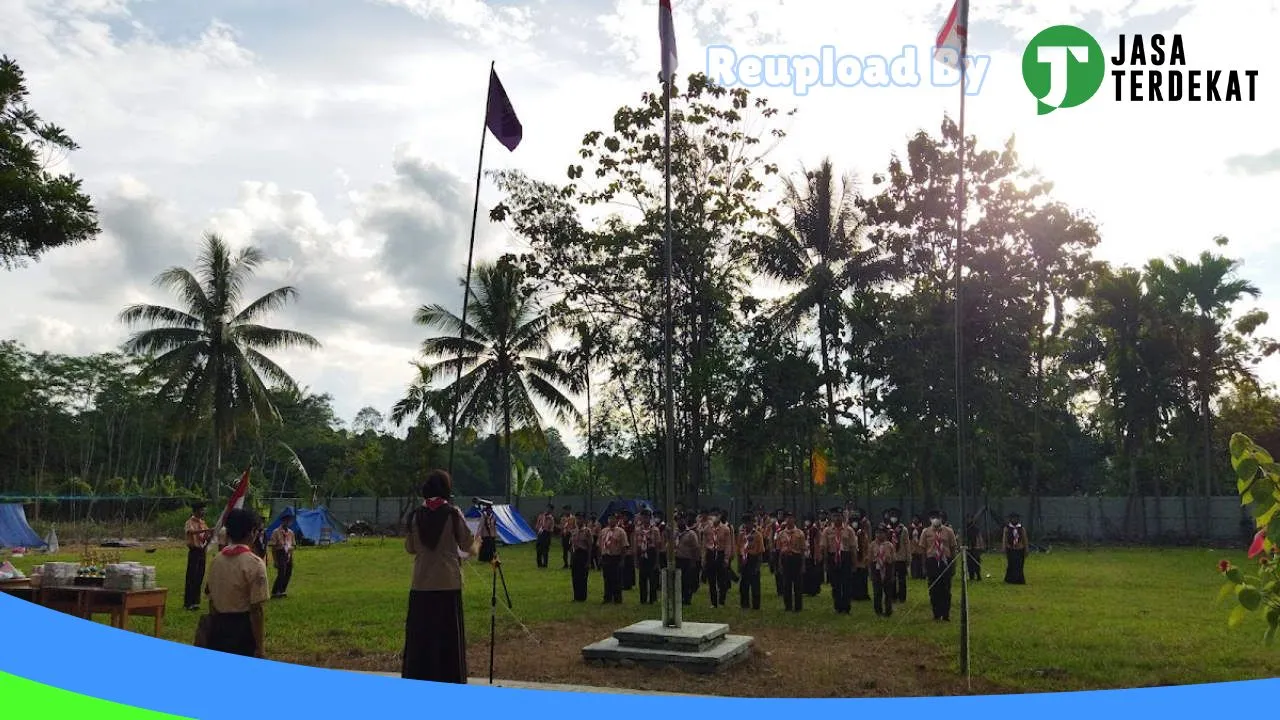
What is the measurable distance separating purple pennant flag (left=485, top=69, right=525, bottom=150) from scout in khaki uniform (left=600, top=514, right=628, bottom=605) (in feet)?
21.1

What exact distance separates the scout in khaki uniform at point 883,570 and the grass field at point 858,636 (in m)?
0.27

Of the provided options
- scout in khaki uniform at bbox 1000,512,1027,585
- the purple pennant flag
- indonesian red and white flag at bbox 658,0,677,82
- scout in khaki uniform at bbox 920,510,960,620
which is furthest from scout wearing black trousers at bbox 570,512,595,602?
indonesian red and white flag at bbox 658,0,677,82

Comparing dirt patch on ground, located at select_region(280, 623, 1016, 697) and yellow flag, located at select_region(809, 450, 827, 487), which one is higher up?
yellow flag, located at select_region(809, 450, 827, 487)

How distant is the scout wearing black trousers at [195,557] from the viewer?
14359 millimetres

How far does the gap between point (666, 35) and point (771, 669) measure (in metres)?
6.67

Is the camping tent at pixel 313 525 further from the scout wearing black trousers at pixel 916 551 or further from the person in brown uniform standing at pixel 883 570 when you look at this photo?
the person in brown uniform standing at pixel 883 570

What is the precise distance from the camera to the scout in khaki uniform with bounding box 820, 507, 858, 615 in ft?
47.8

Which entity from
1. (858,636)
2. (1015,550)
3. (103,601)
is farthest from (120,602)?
(1015,550)

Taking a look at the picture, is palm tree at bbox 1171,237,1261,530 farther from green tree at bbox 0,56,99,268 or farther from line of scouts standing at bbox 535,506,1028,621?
green tree at bbox 0,56,99,268

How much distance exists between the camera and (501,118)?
12.5 metres

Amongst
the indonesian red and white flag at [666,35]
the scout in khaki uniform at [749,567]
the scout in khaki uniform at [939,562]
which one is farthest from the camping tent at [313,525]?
the indonesian red and white flag at [666,35]

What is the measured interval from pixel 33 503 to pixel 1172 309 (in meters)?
37.7

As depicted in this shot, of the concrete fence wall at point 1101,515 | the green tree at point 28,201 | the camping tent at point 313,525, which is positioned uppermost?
the green tree at point 28,201

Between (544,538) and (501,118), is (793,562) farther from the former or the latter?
(544,538)
